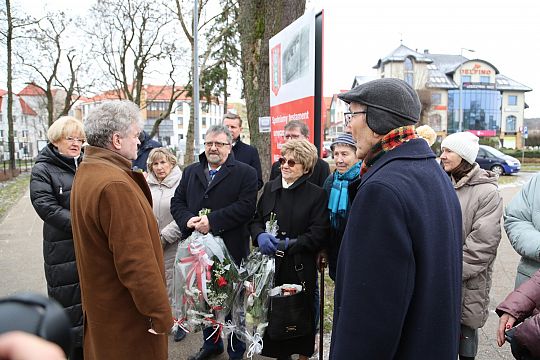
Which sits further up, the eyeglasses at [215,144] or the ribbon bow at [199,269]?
the eyeglasses at [215,144]

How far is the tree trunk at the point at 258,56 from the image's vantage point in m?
6.89

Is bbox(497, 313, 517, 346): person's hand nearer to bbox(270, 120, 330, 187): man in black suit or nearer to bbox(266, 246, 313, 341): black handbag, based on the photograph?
bbox(266, 246, 313, 341): black handbag

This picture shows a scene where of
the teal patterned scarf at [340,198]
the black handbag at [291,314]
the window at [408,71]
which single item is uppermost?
the window at [408,71]

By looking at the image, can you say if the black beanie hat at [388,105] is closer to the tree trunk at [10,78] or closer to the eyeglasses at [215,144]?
the eyeglasses at [215,144]

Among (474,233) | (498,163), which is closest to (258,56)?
(474,233)

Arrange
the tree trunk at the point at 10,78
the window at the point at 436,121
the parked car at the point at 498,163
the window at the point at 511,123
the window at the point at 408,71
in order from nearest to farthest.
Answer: the parked car at the point at 498,163
the tree trunk at the point at 10,78
the window at the point at 436,121
the window at the point at 408,71
the window at the point at 511,123

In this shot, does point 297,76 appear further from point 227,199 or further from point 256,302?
point 256,302

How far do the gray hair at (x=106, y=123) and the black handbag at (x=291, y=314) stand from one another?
1562 millimetres

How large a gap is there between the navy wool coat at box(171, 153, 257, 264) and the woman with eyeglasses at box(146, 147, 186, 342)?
346 mm

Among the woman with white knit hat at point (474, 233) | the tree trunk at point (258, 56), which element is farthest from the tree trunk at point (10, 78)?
the woman with white knit hat at point (474, 233)

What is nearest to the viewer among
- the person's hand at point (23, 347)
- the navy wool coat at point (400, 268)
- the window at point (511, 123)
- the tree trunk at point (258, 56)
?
the person's hand at point (23, 347)

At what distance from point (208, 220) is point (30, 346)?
3049mm

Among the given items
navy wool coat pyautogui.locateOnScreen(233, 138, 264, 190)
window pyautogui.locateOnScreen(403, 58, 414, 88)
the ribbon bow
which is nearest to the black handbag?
the ribbon bow

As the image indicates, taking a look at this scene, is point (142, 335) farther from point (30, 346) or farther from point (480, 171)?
point (480, 171)
